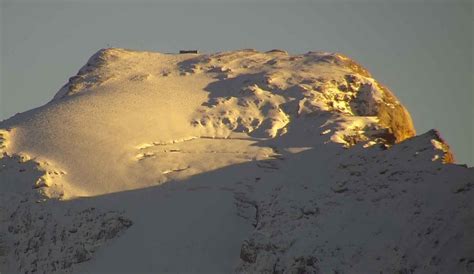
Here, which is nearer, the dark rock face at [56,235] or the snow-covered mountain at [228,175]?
the snow-covered mountain at [228,175]

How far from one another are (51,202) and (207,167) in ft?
15.5

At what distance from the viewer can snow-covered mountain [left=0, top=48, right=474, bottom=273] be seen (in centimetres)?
2455

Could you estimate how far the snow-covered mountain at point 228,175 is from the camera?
966 inches

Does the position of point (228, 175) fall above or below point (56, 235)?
above

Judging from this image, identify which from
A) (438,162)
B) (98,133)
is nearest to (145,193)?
(98,133)

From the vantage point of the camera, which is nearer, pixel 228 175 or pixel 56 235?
pixel 56 235

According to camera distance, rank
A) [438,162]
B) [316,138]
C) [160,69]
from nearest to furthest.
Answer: [438,162]
[316,138]
[160,69]

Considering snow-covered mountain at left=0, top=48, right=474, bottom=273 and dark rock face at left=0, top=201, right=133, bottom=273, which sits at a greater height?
snow-covered mountain at left=0, top=48, right=474, bottom=273

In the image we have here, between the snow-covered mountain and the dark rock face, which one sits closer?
the snow-covered mountain

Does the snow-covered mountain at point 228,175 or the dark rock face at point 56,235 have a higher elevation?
the snow-covered mountain at point 228,175

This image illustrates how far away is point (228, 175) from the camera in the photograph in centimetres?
3031

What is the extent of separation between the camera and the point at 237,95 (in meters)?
34.9

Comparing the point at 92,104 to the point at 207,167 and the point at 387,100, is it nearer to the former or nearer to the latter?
the point at 207,167

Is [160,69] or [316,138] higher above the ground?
[160,69]
